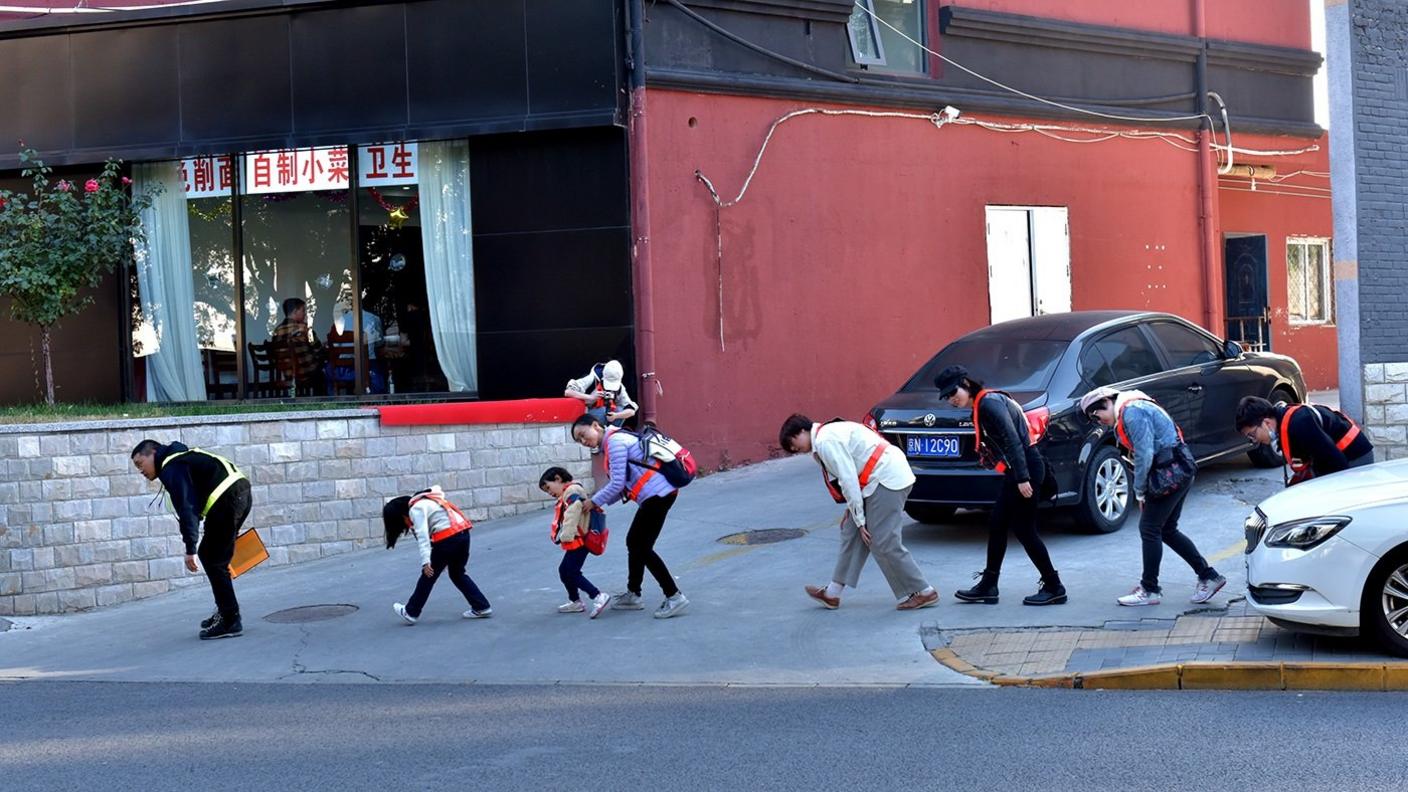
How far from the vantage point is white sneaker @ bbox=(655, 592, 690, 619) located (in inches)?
390

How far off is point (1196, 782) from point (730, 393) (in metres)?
9.39

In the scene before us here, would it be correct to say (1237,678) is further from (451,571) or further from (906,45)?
(906,45)

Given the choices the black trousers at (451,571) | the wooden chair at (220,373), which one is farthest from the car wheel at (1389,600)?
the wooden chair at (220,373)

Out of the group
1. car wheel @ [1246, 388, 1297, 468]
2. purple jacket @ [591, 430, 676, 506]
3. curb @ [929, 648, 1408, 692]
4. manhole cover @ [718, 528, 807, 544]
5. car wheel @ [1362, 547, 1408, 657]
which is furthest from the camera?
car wheel @ [1246, 388, 1297, 468]

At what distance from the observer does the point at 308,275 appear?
15.3m

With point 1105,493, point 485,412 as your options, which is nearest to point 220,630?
point 485,412

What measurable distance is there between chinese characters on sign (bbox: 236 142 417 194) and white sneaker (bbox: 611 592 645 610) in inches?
251

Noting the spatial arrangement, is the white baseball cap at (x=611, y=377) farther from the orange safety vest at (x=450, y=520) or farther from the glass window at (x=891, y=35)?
the glass window at (x=891, y=35)

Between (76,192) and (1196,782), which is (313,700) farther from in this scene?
(76,192)

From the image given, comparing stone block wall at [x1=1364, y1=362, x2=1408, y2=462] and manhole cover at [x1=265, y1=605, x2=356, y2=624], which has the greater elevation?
stone block wall at [x1=1364, y1=362, x2=1408, y2=462]

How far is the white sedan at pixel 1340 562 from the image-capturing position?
745 cm

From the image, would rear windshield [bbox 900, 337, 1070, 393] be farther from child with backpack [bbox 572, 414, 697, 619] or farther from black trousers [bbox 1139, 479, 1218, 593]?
A: child with backpack [bbox 572, 414, 697, 619]

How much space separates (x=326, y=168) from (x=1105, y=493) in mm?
8601

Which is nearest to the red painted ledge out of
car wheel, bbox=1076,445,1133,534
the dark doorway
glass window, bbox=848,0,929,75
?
car wheel, bbox=1076,445,1133,534
